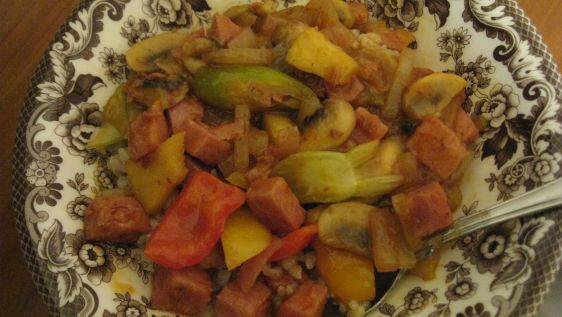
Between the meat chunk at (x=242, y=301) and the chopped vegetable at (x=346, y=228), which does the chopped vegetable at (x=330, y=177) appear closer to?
the chopped vegetable at (x=346, y=228)

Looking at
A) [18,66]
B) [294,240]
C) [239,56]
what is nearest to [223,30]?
[239,56]

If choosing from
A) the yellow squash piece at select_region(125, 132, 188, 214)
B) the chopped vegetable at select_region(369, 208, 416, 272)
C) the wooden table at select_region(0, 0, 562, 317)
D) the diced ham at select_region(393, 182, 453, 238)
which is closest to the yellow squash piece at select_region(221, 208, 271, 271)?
the yellow squash piece at select_region(125, 132, 188, 214)

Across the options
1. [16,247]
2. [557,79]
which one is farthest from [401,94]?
[16,247]

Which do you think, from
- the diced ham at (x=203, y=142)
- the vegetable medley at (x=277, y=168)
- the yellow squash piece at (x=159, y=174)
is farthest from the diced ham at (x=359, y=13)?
the yellow squash piece at (x=159, y=174)

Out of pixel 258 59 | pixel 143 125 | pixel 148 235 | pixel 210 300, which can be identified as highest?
pixel 258 59

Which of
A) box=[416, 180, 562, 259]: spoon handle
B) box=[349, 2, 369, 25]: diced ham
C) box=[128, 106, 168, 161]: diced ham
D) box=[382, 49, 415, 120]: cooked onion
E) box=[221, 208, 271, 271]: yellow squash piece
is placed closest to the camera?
box=[416, 180, 562, 259]: spoon handle

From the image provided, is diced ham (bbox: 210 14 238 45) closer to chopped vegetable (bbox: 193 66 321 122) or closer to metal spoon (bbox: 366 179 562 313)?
chopped vegetable (bbox: 193 66 321 122)

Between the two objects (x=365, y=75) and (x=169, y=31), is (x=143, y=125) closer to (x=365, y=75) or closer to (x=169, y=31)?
(x=169, y=31)

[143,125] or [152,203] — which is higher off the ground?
[143,125]
